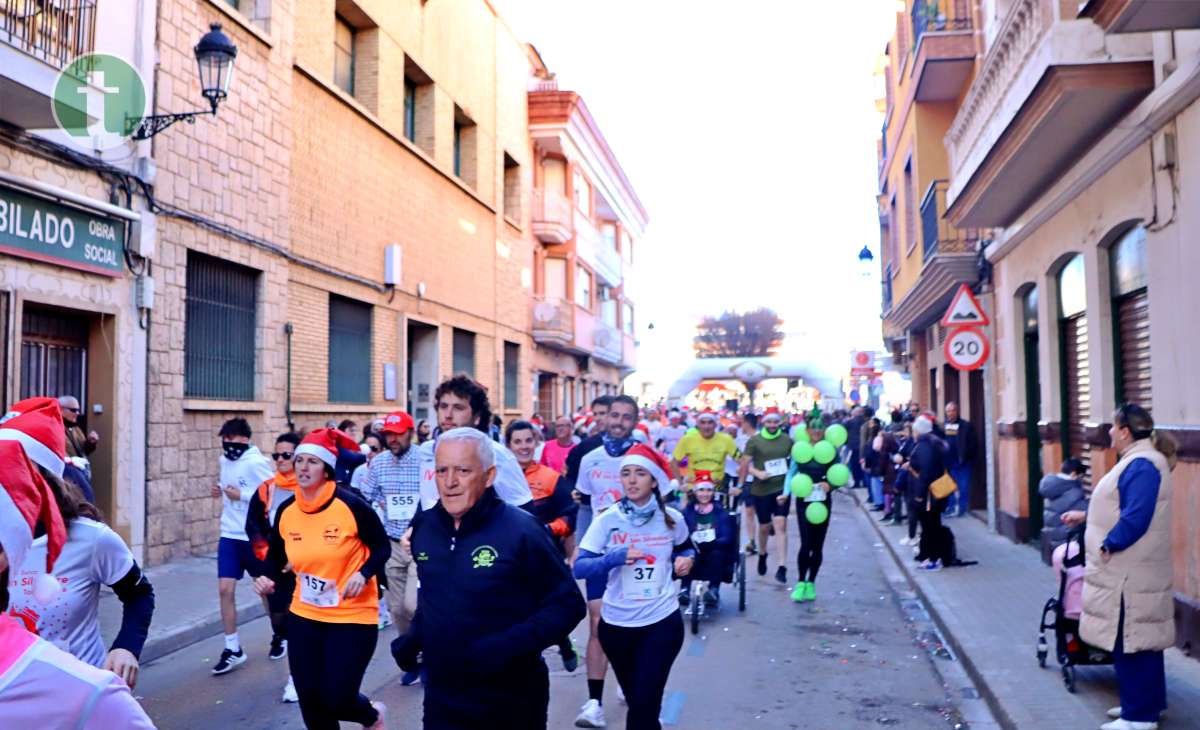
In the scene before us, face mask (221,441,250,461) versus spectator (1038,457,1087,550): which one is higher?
face mask (221,441,250,461)

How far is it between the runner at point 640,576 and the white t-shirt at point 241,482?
3.73 metres

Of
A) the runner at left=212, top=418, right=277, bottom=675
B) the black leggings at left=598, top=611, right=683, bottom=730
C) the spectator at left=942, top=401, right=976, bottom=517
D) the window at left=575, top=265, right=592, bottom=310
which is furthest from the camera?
the window at left=575, top=265, right=592, bottom=310

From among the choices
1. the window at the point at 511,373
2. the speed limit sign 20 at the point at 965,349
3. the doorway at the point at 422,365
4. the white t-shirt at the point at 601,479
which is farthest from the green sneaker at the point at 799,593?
the window at the point at 511,373

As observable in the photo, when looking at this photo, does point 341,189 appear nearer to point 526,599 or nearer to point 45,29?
point 45,29

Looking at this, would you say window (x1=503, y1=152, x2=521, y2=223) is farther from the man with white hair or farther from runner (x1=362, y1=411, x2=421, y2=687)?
the man with white hair

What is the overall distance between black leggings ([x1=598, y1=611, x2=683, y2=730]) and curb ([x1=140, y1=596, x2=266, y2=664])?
15.4ft

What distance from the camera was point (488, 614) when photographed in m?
3.65

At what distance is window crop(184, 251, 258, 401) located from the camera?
13531 mm

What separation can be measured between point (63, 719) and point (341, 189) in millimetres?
16561

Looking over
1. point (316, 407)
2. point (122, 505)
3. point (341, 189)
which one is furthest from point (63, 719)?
point (341, 189)

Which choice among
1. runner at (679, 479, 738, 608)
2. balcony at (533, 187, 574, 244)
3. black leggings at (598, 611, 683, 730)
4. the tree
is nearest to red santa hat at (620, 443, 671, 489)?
black leggings at (598, 611, 683, 730)

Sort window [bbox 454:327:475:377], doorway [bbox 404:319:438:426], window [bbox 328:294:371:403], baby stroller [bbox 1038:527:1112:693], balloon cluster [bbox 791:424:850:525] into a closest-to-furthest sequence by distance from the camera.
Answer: baby stroller [bbox 1038:527:1112:693] → balloon cluster [bbox 791:424:850:525] → window [bbox 328:294:371:403] → doorway [bbox 404:319:438:426] → window [bbox 454:327:475:377]

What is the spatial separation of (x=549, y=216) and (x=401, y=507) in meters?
24.0

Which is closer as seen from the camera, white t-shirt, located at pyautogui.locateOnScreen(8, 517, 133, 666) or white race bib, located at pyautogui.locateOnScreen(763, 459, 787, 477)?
white t-shirt, located at pyautogui.locateOnScreen(8, 517, 133, 666)
